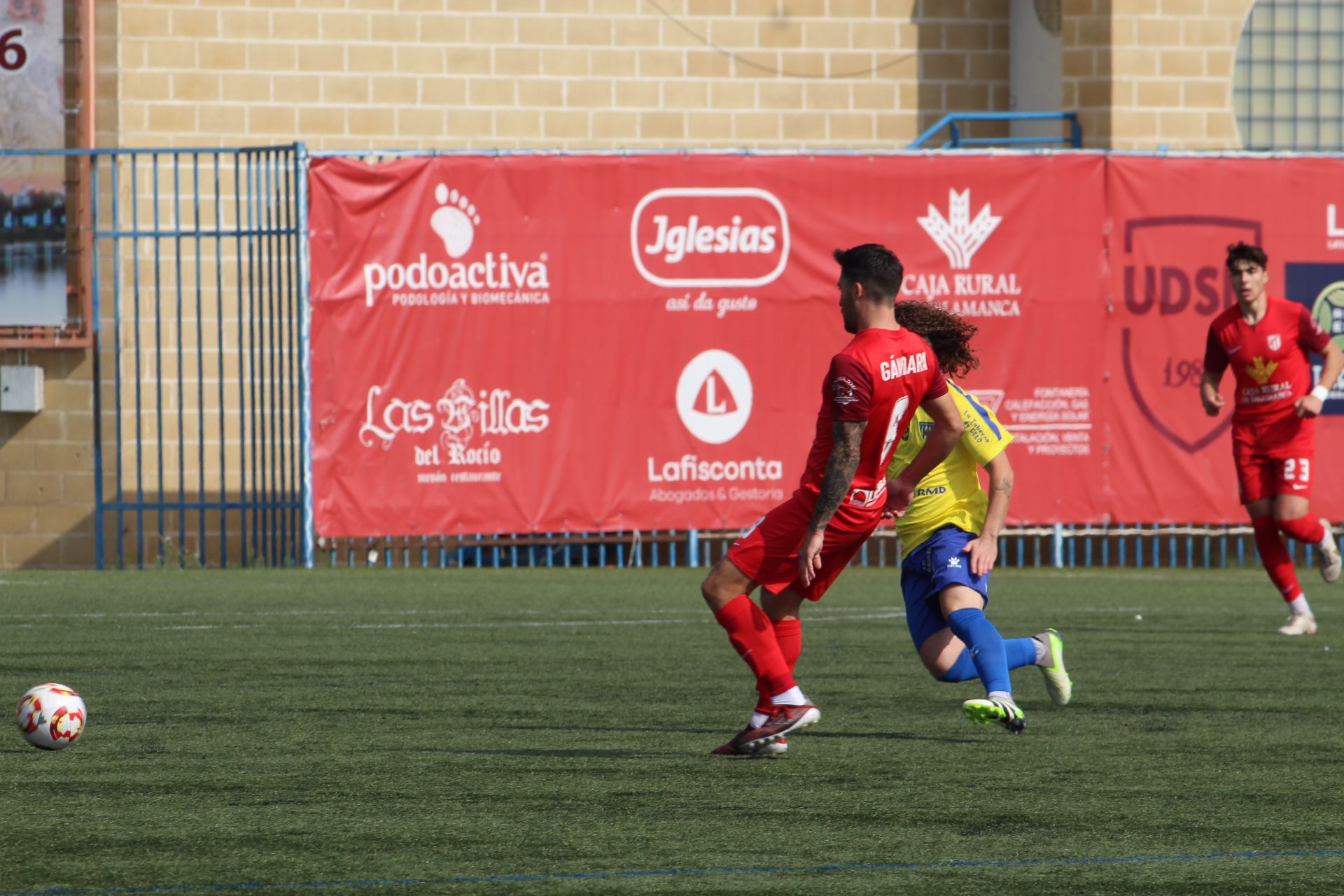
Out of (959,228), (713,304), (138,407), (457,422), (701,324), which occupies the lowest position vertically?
(457,422)

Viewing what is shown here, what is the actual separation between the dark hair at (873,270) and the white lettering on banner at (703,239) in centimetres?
905

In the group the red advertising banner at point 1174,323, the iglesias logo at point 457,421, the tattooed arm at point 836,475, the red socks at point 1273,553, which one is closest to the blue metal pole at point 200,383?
the iglesias logo at point 457,421

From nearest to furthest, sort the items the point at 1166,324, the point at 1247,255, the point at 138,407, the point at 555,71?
the point at 1247,255 → the point at 1166,324 → the point at 138,407 → the point at 555,71

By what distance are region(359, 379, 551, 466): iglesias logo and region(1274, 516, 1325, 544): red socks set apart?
6004mm

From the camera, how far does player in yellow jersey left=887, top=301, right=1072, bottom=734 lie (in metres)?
6.96

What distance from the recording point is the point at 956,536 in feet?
23.4

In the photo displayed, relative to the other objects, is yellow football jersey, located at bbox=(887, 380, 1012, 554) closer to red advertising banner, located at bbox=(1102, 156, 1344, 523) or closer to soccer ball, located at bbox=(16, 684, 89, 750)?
soccer ball, located at bbox=(16, 684, 89, 750)

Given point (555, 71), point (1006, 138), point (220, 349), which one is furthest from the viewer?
point (1006, 138)

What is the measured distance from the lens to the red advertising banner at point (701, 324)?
1527 cm

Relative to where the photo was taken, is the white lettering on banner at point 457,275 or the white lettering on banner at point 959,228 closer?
the white lettering on banner at point 457,275

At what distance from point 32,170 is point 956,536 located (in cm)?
1188

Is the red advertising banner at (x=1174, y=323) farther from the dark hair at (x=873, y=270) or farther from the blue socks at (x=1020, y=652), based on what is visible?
the dark hair at (x=873, y=270)

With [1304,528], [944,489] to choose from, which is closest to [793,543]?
[944,489]

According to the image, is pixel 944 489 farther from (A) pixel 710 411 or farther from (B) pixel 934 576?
(A) pixel 710 411
